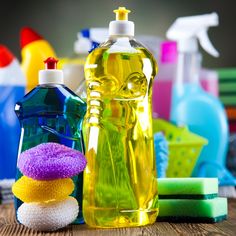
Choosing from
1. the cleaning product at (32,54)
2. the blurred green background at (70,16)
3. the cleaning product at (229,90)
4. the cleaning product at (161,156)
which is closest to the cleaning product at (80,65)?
the cleaning product at (32,54)

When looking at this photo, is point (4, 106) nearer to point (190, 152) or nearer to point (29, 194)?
point (190, 152)

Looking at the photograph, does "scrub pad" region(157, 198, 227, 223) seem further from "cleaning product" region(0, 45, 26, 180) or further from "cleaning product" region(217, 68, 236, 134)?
"cleaning product" region(217, 68, 236, 134)

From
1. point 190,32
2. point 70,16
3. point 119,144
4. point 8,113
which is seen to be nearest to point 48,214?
point 119,144

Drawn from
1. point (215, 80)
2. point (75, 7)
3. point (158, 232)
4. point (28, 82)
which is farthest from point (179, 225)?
point (75, 7)

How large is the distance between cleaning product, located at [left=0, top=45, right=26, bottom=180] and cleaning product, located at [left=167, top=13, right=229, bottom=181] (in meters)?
0.40

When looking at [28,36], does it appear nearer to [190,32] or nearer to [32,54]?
[32,54]

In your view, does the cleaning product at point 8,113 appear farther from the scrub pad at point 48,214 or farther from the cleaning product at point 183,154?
the scrub pad at point 48,214

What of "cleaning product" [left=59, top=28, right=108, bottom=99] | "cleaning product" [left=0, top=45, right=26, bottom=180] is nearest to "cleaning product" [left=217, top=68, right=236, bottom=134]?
"cleaning product" [left=59, top=28, right=108, bottom=99]

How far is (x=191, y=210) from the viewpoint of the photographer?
1011 mm

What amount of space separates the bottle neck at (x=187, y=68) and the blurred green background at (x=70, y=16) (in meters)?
0.34

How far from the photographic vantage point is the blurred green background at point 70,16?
6.47 feet

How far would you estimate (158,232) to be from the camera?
937mm

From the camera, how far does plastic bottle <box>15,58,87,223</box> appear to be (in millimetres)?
986

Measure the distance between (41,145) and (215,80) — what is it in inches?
39.5
